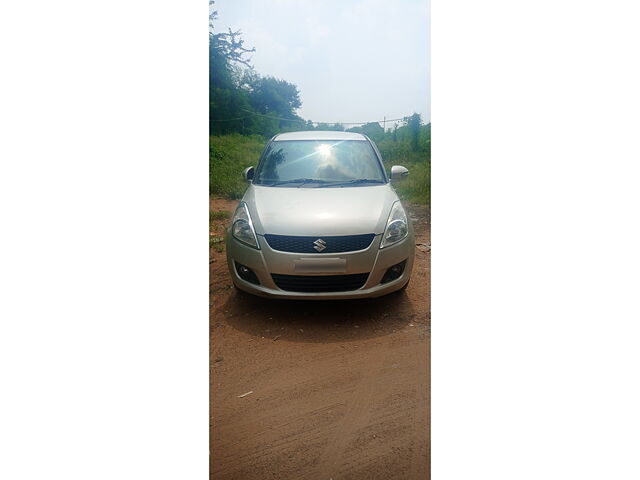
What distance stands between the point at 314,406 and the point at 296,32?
66.5 inches

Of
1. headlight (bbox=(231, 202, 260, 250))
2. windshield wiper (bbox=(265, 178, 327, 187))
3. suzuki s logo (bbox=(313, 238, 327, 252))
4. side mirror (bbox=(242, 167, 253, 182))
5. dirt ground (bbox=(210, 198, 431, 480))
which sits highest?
side mirror (bbox=(242, 167, 253, 182))

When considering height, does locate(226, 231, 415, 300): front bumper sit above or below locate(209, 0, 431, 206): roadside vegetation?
below

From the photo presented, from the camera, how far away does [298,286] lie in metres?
1.98

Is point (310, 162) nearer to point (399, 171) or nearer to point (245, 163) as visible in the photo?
point (245, 163)

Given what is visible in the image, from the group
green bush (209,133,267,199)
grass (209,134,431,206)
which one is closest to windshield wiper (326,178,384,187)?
grass (209,134,431,206)

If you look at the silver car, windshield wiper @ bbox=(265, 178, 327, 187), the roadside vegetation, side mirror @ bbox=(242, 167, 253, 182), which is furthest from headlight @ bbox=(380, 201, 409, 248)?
side mirror @ bbox=(242, 167, 253, 182)

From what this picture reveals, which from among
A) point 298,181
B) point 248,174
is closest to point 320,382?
point 298,181

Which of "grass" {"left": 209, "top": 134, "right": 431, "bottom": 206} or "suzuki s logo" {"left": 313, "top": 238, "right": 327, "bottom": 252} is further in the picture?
"grass" {"left": 209, "top": 134, "right": 431, "bottom": 206}

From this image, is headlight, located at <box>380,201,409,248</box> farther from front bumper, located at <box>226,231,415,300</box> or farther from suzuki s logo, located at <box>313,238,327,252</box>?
suzuki s logo, located at <box>313,238,327,252</box>

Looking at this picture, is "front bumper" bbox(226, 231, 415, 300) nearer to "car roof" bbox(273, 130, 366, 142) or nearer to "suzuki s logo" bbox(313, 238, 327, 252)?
"suzuki s logo" bbox(313, 238, 327, 252)

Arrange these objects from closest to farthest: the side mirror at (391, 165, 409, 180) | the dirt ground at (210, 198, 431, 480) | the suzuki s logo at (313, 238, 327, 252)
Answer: the dirt ground at (210, 198, 431, 480)
the suzuki s logo at (313, 238, 327, 252)
the side mirror at (391, 165, 409, 180)

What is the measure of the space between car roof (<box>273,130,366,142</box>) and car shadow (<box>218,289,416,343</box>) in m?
0.78

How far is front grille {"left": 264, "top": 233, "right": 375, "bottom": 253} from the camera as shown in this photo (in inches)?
77.0

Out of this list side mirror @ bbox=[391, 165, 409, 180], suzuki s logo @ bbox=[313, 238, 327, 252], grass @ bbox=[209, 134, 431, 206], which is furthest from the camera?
side mirror @ bbox=[391, 165, 409, 180]
